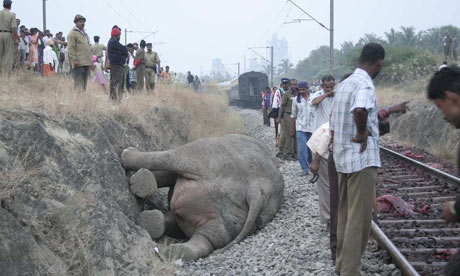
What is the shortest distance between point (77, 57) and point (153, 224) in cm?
491

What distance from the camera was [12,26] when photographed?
10.4 meters

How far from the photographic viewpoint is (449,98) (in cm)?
328

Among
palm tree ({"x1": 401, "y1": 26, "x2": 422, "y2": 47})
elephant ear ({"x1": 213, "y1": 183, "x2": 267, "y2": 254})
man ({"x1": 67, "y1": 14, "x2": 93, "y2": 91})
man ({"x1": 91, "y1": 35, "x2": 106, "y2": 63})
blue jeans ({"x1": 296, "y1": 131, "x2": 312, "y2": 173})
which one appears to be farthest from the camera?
palm tree ({"x1": 401, "y1": 26, "x2": 422, "y2": 47})

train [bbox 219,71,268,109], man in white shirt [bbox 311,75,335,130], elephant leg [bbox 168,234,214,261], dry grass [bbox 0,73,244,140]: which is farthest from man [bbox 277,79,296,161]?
train [bbox 219,71,268,109]

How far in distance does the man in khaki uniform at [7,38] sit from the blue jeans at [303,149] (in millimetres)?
5864

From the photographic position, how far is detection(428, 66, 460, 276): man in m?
3.18

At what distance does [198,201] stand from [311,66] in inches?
4087

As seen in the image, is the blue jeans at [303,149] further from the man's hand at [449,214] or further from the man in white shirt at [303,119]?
the man's hand at [449,214]

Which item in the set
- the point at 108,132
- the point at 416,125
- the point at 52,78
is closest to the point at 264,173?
the point at 108,132

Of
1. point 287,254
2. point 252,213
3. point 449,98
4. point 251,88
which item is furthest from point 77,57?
point 251,88

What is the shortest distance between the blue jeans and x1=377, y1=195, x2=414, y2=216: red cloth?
3393 mm

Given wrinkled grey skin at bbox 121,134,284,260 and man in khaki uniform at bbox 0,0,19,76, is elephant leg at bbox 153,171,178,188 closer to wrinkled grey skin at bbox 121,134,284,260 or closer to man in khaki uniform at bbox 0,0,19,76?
wrinkled grey skin at bbox 121,134,284,260

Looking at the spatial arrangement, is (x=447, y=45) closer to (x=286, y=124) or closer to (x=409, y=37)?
(x=286, y=124)

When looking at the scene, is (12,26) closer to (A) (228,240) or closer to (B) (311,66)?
(A) (228,240)
